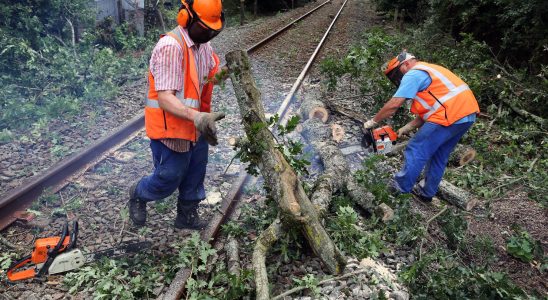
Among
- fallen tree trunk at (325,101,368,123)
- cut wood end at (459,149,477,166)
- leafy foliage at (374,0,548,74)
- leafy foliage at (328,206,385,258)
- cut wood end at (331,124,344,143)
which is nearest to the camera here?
leafy foliage at (328,206,385,258)

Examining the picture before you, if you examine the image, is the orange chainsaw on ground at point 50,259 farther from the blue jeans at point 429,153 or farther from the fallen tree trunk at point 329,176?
the blue jeans at point 429,153

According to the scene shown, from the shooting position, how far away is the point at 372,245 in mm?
3201

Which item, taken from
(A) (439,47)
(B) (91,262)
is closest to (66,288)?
(B) (91,262)

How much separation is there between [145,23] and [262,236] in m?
10.5

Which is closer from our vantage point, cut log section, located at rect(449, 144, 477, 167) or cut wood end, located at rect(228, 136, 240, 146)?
cut wood end, located at rect(228, 136, 240, 146)

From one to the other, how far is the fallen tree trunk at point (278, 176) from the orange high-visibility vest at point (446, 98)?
6.12 feet

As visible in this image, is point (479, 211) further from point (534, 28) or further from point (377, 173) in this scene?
point (534, 28)

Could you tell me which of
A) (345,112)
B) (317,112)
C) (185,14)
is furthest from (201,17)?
(345,112)

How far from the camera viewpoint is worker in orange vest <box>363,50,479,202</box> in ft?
13.2

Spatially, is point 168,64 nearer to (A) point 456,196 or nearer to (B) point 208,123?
(B) point 208,123

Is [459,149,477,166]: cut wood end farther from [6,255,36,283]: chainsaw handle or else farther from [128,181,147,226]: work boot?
[6,255,36,283]: chainsaw handle

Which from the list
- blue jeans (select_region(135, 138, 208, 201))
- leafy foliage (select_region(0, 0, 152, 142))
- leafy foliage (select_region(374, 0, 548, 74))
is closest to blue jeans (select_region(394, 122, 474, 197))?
blue jeans (select_region(135, 138, 208, 201))

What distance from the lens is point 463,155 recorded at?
540 centimetres

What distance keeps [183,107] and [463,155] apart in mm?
4292
